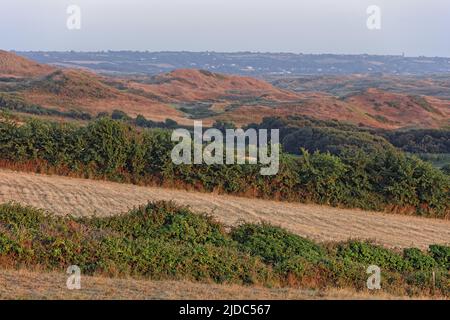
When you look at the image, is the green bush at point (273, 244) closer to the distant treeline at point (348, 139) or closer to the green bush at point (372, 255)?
the green bush at point (372, 255)

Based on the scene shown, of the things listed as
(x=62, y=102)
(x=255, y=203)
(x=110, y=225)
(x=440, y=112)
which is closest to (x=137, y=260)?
(x=110, y=225)

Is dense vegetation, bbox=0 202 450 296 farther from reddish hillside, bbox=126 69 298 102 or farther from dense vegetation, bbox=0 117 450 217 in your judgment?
reddish hillside, bbox=126 69 298 102
